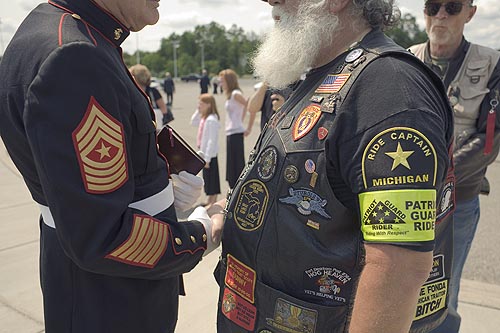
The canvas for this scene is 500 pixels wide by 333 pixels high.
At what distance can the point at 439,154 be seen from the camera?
41.5 inches

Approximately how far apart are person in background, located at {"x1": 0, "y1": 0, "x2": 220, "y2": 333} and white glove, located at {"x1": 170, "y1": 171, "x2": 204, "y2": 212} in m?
0.11

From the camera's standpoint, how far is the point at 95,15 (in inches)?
52.2

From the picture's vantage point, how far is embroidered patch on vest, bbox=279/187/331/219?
1222 mm

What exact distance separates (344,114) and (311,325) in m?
0.63

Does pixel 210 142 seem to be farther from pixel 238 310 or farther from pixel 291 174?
pixel 291 174

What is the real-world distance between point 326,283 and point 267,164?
0.40 m

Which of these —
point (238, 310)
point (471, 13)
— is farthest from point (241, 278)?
point (471, 13)

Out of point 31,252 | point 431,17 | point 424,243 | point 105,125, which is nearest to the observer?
point 424,243

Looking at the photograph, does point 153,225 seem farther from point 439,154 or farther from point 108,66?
point 439,154

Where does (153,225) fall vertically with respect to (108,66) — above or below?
below

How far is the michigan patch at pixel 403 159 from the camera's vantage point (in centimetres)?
104

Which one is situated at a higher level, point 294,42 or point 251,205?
point 294,42

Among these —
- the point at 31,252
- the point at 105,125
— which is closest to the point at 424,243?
the point at 105,125

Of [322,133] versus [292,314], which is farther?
[292,314]
